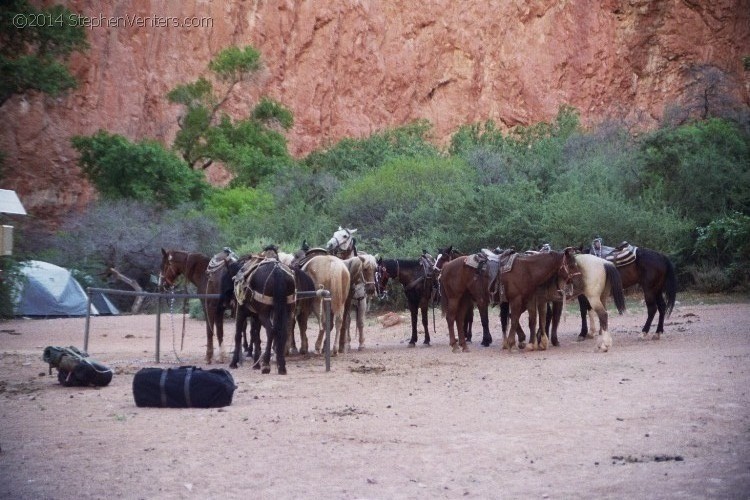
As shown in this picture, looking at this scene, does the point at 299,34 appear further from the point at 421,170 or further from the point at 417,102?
the point at 421,170

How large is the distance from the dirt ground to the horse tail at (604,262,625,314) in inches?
31.2

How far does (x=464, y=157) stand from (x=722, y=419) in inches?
1177

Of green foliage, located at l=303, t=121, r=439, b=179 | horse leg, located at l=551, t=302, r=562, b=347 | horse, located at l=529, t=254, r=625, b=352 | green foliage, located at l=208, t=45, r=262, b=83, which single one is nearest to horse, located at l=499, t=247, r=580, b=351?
horse, located at l=529, t=254, r=625, b=352

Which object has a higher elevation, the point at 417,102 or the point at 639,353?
the point at 417,102

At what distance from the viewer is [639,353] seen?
1536 cm

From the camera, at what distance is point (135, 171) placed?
43.8 metres

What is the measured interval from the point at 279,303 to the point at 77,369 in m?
2.78

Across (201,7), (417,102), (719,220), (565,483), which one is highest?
(201,7)

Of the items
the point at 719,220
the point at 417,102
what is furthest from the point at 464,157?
the point at 417,102

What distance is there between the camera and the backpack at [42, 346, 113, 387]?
43.6 feet

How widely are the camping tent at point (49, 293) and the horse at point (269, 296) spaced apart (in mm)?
17301

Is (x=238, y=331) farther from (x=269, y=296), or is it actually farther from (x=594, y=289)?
(x=594, y=289)

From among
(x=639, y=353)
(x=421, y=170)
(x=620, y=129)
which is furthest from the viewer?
(x=620, y=129)

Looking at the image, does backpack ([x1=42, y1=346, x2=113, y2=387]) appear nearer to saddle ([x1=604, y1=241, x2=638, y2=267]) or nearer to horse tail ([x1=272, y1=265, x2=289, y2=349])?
horse tail ([x1=272, y1=265, x2=289, y2=349])
